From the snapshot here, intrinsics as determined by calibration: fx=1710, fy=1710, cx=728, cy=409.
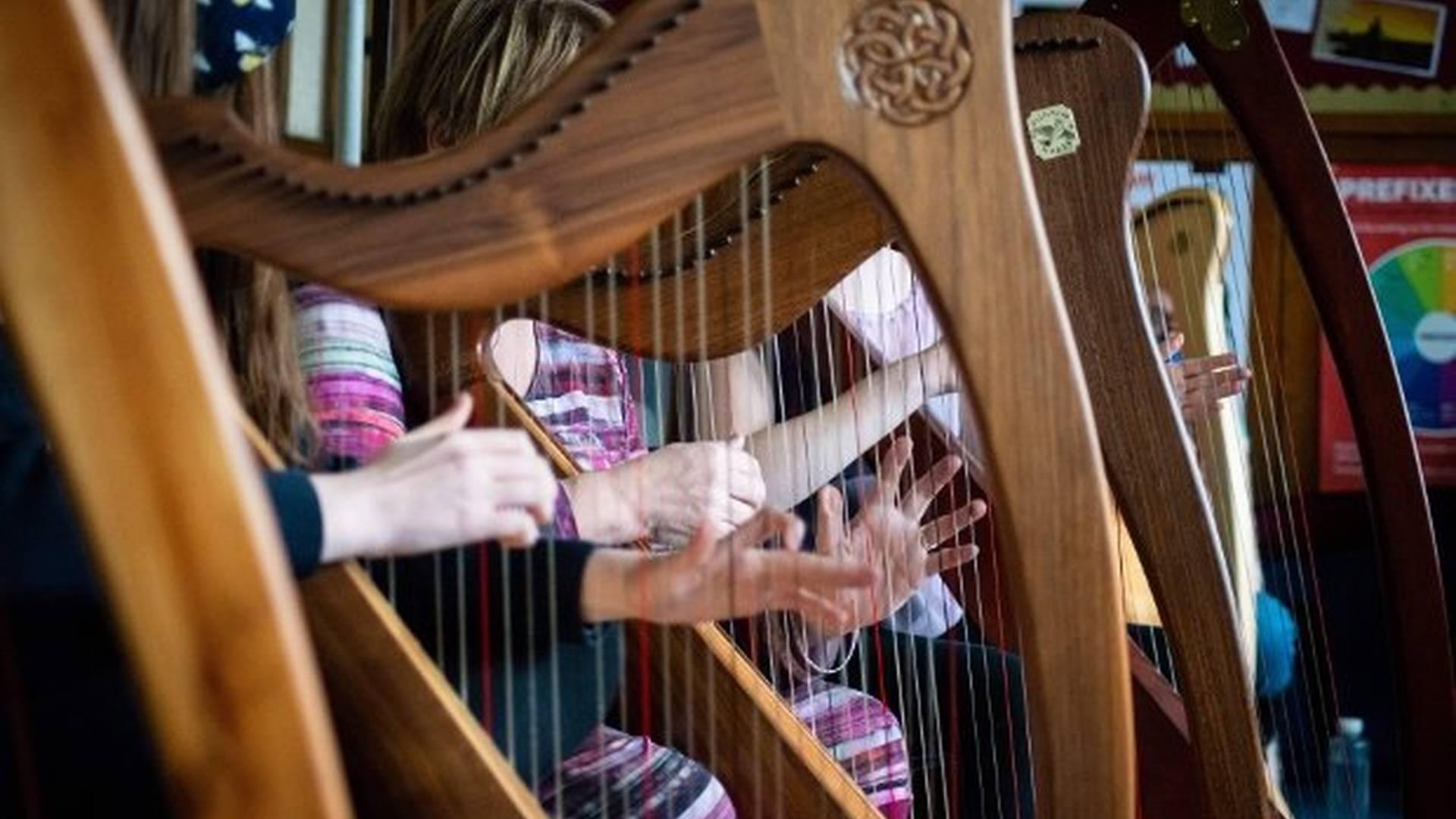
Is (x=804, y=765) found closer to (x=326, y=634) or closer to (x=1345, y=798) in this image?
(x=326, y=634)

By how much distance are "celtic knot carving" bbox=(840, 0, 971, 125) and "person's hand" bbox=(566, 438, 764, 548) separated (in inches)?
17.7

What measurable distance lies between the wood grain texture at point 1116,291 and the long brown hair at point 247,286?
0.48 m

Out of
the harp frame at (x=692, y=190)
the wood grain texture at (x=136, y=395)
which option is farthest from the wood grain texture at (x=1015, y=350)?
the wood grain texture at (x=136, y=395)

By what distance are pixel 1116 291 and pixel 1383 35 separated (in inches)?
82.3

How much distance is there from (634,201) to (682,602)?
241 millimetres

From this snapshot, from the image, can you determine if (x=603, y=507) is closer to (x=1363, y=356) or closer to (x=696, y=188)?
(x=696, y=188)

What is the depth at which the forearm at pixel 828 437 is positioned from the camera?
1.45 metres

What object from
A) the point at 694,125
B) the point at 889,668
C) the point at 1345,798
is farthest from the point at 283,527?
the point at 1345,798

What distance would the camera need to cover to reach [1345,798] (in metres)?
2.25

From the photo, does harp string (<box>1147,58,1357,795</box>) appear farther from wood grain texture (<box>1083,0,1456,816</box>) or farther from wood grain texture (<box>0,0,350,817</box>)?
wood grain texture (<box>0,0,350,817</box>)

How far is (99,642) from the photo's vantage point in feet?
2.39

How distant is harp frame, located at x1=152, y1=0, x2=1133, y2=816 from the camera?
68 centimetres

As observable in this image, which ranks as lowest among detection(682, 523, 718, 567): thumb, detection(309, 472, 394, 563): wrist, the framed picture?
detection(682, 523, 718, 567): thumb

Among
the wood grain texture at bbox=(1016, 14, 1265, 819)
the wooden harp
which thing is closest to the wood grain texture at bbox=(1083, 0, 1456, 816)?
the wood grain texture at bbox=(1016, 14, 1265, 819)
